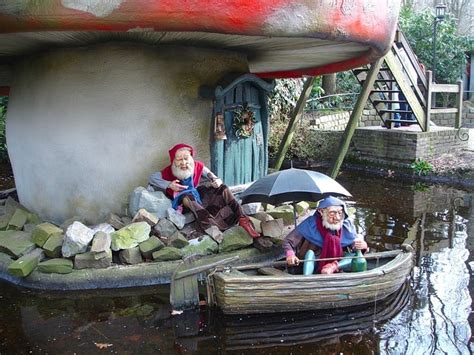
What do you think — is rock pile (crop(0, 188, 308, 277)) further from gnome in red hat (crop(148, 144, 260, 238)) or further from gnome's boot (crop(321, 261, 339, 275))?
gnome's boot (crop(321, 261, 339, 275))

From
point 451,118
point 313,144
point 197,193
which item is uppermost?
point 451,118

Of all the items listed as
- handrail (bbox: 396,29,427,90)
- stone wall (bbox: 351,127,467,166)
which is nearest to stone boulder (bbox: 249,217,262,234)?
stone wall (bbox: 351,127,467,166)

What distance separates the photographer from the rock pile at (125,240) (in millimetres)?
5387

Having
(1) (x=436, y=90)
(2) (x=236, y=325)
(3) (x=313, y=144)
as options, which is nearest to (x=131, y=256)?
(2) (x=236, y=325)

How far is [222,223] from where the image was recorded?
240 inches

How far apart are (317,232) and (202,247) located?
1279mm

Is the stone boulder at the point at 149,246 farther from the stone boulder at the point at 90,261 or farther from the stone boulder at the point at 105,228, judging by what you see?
the stone boulder at the point at 105,228

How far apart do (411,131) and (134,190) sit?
7.81 m

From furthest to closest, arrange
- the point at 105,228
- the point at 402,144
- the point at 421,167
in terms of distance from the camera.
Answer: the point at 402,144 < the point at 421,167 < the point at 105,228

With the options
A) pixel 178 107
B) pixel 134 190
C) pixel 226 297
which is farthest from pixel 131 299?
pixel 178 107

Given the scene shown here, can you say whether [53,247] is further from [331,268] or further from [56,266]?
[331,268]

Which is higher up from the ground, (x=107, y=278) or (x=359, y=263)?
(x=359, y=263)

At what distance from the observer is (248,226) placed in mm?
5980

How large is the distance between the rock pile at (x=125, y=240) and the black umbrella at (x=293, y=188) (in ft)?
1.84
